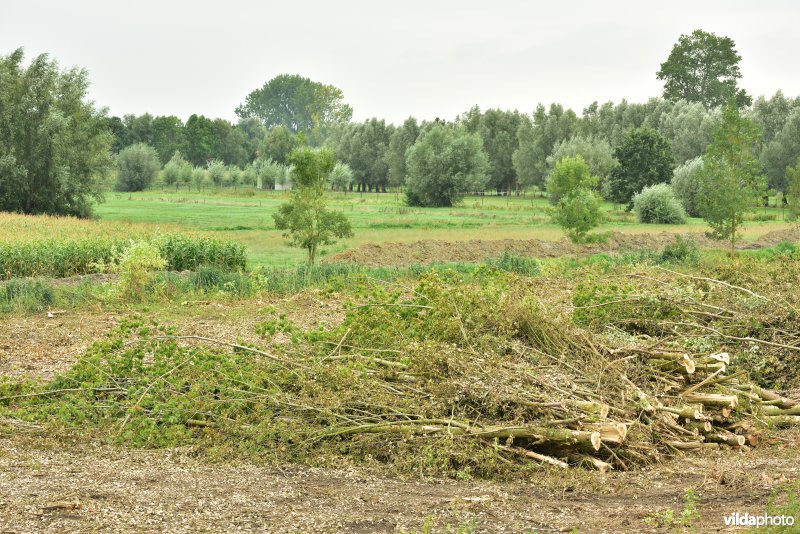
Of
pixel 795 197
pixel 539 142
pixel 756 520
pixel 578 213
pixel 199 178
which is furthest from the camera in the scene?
pixel 199 178

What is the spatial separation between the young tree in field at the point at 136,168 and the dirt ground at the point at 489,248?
61.9 metres

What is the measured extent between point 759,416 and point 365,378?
13.9 feet

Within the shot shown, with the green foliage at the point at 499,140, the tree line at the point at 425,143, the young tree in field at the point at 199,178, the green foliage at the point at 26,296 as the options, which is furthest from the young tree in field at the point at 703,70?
the green foliage at the point at 26,296

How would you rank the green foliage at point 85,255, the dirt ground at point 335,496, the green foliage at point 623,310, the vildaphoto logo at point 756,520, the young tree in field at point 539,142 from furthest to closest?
the young tree in field at point 539,142, the green foliage at point 85,255, the green foliage at point 623,310, the dirt ground at point 335,496, the vildaphoto logo at point 756,520

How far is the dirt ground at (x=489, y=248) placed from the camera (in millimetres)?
27016

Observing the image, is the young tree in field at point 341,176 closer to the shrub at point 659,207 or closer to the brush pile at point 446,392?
the shrub at point 659,207

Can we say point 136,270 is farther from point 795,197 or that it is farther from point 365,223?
point 795,197

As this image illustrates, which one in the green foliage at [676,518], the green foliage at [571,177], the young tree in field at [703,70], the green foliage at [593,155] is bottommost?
the green foliage at [676,518]

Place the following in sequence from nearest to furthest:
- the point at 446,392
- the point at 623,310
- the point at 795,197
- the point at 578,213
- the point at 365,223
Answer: the point at 446,392, the point at 623,310, the point at 578,213, the point at 365,223, the point at 795,197

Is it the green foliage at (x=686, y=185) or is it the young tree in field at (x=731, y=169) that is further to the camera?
the green foliage at (x=686, y=185)

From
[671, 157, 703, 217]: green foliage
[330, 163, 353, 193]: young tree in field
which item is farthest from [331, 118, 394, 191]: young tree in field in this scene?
[671, 157, 703, 217]: green foliage

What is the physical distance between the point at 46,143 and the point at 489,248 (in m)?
28.1

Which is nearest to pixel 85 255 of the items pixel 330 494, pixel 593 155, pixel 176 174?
pixel 330 494

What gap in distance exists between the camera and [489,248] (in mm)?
30312
